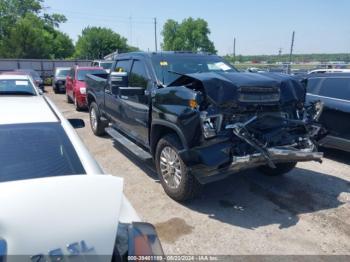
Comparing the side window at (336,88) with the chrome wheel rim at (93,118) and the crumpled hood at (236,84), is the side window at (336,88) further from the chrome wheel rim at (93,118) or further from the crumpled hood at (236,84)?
the chrome wheel rim at (93,118)

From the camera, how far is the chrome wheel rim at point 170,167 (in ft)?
14.7

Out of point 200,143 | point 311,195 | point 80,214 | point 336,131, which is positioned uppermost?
point 80,214

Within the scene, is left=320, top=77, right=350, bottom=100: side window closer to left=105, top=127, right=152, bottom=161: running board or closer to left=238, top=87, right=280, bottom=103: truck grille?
left=238, top=87, right=280, bottom=103: truck grille

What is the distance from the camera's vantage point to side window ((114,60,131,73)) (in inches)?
248

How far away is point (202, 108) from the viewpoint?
406 cm

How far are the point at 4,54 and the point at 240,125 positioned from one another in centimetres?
5178

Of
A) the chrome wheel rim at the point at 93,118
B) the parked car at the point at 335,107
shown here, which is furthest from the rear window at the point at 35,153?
the chrome wheel rim at the point at 93,118

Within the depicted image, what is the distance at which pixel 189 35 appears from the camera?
89062 mm

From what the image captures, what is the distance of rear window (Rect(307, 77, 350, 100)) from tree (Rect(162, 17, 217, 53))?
3231 inches

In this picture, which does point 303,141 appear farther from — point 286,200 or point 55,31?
point 55,31

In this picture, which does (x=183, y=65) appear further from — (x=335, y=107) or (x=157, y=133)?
(x=335, y=107)

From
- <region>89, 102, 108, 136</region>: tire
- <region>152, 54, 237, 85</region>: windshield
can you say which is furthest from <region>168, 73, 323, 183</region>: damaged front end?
<region>89, 102, 108, 136</region>: tire

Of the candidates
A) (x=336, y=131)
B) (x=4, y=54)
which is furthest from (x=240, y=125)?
(x=4, y=54)

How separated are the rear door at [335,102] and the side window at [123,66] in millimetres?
3819
